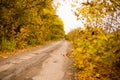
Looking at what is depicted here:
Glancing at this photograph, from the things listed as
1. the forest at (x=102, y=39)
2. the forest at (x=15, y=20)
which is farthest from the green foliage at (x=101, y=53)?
the forest at (x=15, y=20)

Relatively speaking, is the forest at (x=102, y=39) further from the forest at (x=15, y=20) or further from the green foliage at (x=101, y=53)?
the forest at (x=15, y=20)

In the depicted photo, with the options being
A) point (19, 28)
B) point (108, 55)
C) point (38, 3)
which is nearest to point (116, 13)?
point (108, 55)

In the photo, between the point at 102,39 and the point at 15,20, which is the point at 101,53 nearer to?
the point at 102,39

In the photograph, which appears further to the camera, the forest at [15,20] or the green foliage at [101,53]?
the forest at [15,20]

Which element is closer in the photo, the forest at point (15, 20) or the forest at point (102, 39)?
the forest at point (102, 39)

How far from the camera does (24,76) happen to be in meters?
11.8

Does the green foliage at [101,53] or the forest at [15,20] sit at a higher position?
the forest at [15,20]

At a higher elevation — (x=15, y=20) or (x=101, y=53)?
(x=15, y=20)

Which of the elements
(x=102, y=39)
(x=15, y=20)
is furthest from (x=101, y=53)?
(x=15, y=20)

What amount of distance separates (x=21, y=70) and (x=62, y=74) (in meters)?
2.25

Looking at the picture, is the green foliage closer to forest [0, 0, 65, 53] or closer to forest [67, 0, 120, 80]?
forest [67, 0, 120, 80]

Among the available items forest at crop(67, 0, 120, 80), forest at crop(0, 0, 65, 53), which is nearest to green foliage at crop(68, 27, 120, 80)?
forest at crop(67, 0, 120, 80)

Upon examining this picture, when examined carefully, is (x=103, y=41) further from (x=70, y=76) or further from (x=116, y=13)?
(x=70, y=76)

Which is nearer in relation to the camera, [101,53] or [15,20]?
[101,53]
